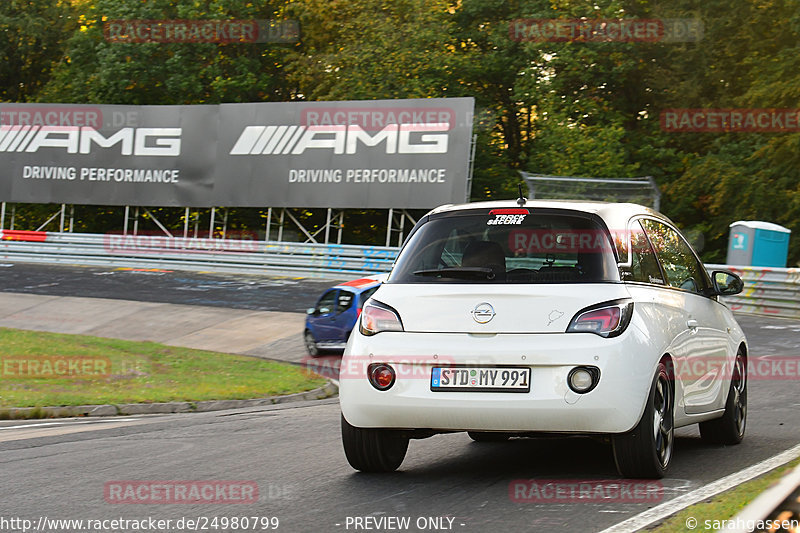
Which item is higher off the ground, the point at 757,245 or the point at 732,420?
the point at 757,245

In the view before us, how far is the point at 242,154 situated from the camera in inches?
1467

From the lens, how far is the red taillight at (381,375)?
21.0 ft

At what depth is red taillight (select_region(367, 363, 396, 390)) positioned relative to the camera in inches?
252

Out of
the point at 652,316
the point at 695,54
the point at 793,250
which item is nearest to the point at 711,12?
the point at 695,54

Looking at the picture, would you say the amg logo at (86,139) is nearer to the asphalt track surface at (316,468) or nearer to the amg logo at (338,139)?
the amg logo at (338,139)

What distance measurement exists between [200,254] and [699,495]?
29.3 m

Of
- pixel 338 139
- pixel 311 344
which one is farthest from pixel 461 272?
pixel 338 139

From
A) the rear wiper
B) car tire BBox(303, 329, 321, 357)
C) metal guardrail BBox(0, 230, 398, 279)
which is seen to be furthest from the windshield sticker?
metal guardrail BBox(0, 230, 398, 279)

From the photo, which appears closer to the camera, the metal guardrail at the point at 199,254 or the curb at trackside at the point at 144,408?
the curb at trackside at the point at 144,408

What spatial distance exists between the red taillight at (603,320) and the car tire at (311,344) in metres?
13.1

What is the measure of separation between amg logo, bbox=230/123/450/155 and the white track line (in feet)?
86.2

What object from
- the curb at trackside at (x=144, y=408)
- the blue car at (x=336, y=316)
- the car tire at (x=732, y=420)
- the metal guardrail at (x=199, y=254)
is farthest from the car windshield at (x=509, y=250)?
the metal guardrail at (x=199, y=254)

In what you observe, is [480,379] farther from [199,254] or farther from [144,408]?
[199,254]

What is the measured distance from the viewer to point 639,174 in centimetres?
3869
